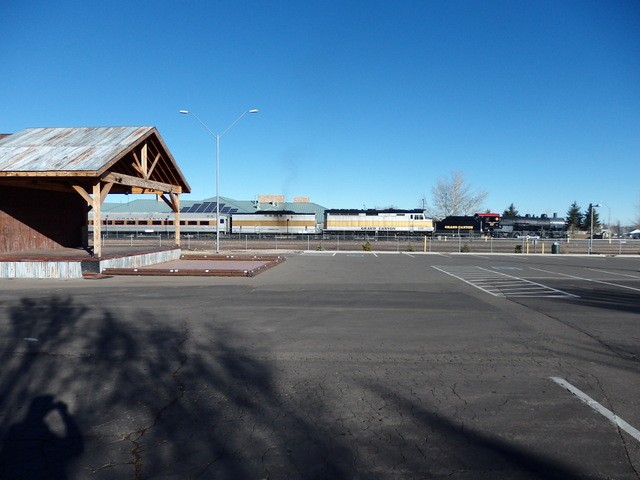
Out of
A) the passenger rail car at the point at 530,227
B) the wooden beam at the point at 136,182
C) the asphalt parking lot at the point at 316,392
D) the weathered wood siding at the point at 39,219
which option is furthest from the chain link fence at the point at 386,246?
the asphalt parking lot at the point at 316,392

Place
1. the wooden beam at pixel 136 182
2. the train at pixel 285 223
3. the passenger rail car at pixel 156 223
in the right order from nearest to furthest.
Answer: the wooden beam at pixel 136 182 < the passenger rail car at pixel 156 223 < the train at pixel 285 223

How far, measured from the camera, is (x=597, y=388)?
5148 millimetres

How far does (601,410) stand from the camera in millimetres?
4508

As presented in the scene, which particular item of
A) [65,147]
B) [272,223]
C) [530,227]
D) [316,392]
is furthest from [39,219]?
[530,227]

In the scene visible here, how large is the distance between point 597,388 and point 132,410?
518 cm

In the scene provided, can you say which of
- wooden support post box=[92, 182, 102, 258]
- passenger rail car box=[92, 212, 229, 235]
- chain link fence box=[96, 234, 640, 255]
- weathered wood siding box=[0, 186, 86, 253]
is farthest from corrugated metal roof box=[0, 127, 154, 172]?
passenger rail car box=[92, 212, 229, 235]

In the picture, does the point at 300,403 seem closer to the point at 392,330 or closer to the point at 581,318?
the point at 392,330

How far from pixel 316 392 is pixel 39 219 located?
20969mm

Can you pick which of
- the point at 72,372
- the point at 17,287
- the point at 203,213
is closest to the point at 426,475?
the point at 72,372

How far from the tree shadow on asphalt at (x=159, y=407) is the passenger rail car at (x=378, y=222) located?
2300 inches

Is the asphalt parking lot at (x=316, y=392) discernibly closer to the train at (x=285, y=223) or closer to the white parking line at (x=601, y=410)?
the white parking line at (x=601, y=410)

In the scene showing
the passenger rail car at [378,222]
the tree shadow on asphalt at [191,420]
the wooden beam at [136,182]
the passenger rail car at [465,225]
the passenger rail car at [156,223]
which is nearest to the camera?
the tree shadow on asphalt at [191,420]

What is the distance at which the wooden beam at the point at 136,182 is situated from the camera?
1705 cm

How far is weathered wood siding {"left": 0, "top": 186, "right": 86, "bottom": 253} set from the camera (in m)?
19.0
